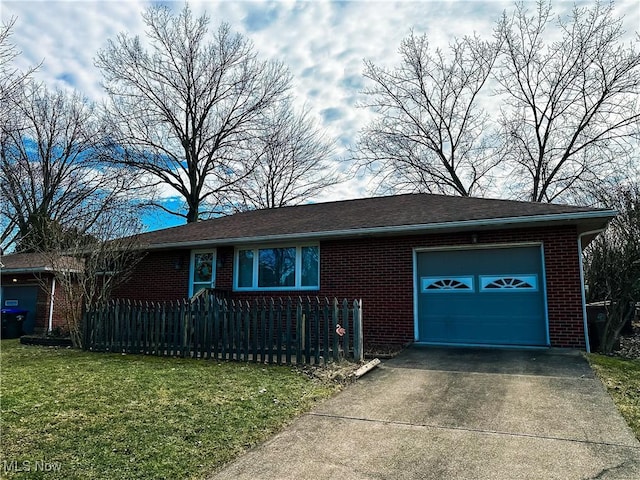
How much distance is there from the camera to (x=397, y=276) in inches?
410

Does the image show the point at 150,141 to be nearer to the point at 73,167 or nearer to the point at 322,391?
the point at 73,167

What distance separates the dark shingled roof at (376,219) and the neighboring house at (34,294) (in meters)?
4.59

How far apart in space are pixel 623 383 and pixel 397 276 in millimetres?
5000

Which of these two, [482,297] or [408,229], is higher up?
[408,229]

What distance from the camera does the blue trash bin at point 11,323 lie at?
15664 millimetres

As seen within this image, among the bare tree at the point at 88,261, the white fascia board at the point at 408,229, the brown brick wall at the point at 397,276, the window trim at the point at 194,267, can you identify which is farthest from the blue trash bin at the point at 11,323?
the brown brick wall at the point at 397,276

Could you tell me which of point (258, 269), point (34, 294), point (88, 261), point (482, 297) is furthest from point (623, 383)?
point (34, 294)

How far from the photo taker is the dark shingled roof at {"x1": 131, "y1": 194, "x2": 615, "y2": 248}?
891cm

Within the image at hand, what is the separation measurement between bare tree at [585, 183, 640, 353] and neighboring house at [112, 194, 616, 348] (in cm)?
158

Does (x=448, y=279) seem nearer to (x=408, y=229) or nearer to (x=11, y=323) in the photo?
(x=408, y=229)

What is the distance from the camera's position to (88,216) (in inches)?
922

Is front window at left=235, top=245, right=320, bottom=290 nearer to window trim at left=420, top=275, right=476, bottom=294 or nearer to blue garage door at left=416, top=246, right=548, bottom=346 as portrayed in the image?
window trim at left=420, top=275, right=476, bottom=294

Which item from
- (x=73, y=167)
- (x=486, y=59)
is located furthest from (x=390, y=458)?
(x=73, y=167)

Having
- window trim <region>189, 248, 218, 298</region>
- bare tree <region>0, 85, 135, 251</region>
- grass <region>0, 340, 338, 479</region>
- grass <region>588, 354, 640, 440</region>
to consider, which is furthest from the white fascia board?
bare tree <region>0, 85, 135, 251</region>
